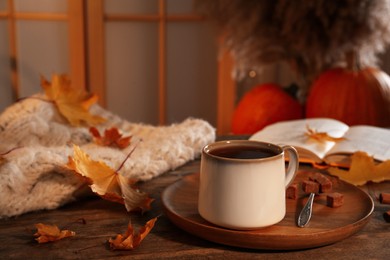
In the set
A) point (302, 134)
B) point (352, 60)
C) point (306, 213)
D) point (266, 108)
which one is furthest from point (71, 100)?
point (352, 60)

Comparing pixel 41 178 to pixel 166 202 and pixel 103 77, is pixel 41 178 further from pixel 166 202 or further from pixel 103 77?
pixel 103 77

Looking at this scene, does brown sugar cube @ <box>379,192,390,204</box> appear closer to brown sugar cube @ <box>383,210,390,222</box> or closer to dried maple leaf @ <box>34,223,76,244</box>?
brown sugar cube @ <box>383,210,390,222</box>

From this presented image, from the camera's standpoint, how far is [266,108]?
5.68ft

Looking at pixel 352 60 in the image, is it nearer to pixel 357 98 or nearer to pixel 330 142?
pixel 357 98

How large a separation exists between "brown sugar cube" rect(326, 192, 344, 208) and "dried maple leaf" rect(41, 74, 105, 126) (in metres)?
0.53

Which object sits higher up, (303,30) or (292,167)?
(303,30)

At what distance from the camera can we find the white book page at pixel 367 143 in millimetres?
938

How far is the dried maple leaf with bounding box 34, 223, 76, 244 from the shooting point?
23.4 inches

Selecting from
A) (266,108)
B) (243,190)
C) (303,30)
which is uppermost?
(303,30)

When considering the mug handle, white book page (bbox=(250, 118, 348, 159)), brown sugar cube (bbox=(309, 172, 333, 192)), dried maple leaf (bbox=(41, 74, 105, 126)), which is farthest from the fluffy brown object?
the mug handle

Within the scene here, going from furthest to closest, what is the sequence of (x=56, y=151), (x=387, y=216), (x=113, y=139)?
1. (x=113, y=139)
2. (x=56, y=151)
3. (x=387, y=216)

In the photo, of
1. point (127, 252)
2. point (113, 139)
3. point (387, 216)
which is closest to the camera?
point (127, 252)

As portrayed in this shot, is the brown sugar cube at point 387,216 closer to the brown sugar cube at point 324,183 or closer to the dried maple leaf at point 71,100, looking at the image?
the brown sugar cube at point 324,183

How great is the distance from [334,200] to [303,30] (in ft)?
3.65
